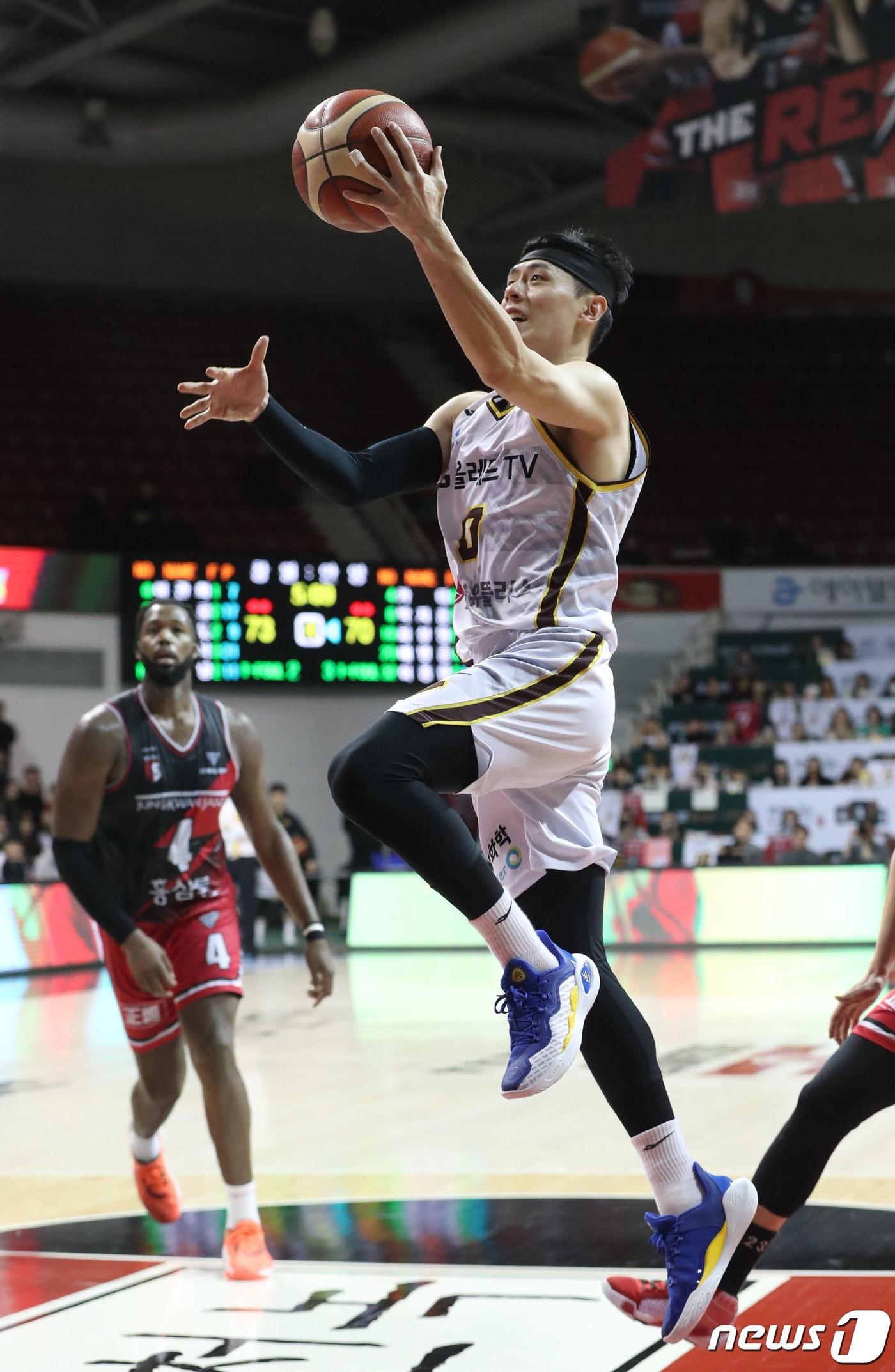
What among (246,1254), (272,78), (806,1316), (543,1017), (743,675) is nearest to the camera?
(543,1017)

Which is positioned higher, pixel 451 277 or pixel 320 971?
pixel 451 277

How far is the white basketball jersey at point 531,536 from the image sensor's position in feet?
12.7

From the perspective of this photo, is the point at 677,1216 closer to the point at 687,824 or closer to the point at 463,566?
the point at 463,566

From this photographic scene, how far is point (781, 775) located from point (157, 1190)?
42.0 feet

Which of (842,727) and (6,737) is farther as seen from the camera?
(842,727)

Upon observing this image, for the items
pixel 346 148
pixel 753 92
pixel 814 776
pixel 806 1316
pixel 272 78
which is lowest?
pixel 806 1316

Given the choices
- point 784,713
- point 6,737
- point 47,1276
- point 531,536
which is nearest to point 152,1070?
point 47,1276

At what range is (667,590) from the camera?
2181 cm

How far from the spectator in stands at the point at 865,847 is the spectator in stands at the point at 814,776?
1.22 metres

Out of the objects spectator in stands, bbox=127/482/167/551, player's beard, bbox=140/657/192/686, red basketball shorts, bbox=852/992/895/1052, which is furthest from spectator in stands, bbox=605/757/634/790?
red basketball shorts, bbox=852/992/895/1052

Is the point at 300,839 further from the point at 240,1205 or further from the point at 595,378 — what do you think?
the point at 595,378

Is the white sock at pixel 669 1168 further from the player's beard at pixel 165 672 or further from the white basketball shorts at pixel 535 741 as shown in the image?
the player's beard at pixel 165 672

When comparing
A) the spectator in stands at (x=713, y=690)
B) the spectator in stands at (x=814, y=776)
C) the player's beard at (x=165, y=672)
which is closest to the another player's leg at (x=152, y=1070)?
the player's beard at (x=165, y=672)

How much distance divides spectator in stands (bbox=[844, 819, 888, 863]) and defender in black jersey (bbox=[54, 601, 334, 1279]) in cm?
1119
